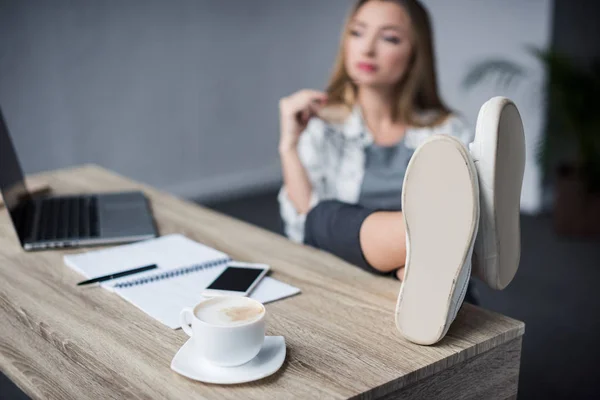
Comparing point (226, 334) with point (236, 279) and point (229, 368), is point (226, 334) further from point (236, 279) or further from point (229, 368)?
point (236, 279)

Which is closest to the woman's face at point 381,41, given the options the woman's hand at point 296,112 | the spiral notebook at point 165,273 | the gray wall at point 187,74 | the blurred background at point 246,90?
the woman's hand at point 296,112

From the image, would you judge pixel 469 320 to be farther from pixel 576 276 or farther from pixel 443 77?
pixel 443 77

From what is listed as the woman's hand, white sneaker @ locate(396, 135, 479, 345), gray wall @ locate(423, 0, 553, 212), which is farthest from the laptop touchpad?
gray wall @ locate(423, 0, 553, 212)

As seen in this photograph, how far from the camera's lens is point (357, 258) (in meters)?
1.29

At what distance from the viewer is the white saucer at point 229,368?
0.91 m

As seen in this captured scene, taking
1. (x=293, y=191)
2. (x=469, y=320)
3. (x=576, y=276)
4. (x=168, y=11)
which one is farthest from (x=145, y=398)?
(x=168, y=11)

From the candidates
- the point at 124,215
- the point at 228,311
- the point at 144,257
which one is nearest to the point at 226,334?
the point at 228,311

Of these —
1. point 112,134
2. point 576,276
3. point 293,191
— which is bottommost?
point 576,276

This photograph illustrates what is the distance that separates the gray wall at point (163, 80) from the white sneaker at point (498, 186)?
9.53 feet

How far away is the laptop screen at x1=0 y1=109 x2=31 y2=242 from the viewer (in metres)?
1.50

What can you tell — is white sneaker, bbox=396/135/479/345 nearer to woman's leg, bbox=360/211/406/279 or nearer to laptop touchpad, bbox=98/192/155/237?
woman's leg, bbox=360/211/406/279

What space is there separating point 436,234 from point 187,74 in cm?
323

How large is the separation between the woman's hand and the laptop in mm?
407

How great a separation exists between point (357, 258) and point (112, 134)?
275 cm
